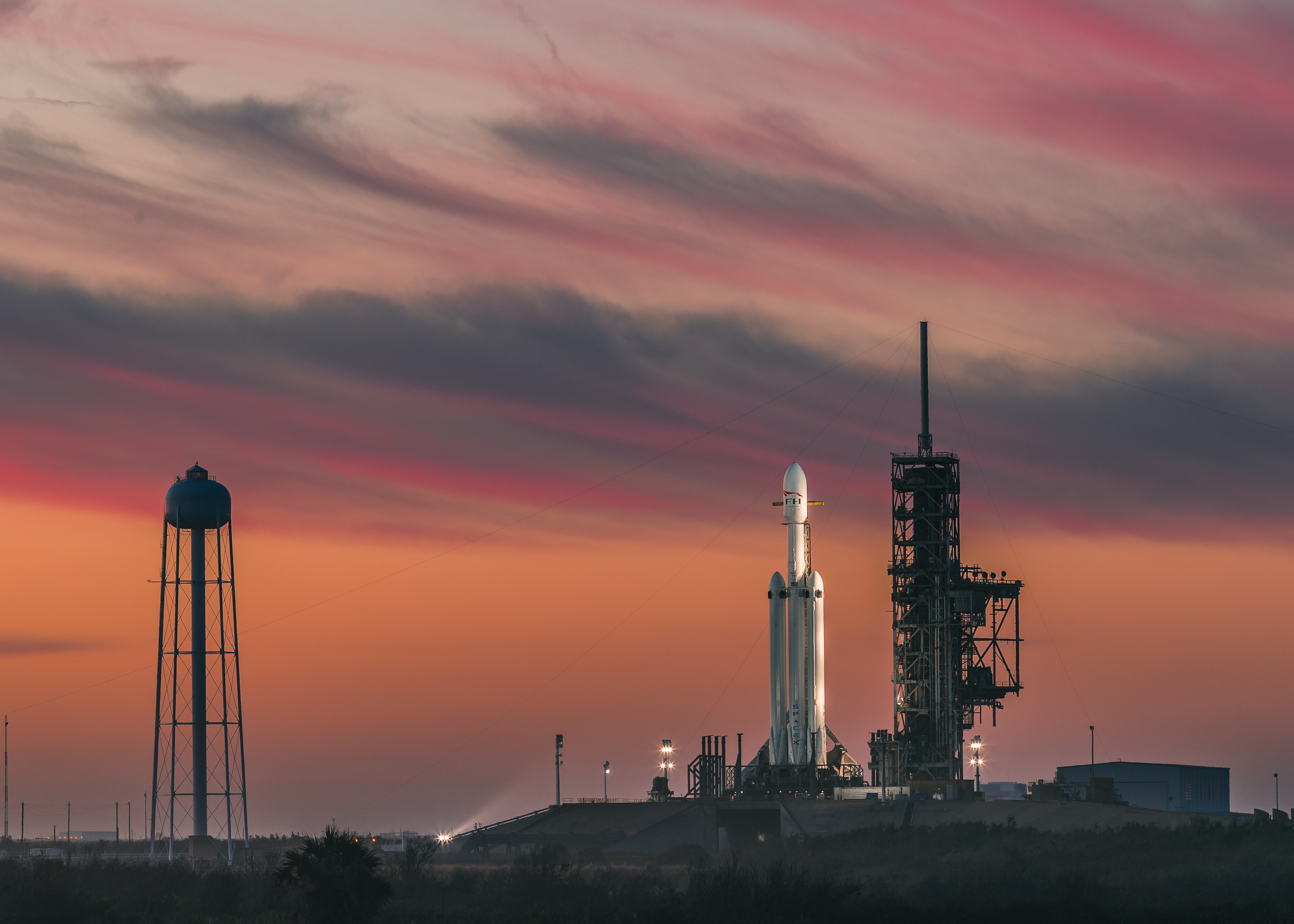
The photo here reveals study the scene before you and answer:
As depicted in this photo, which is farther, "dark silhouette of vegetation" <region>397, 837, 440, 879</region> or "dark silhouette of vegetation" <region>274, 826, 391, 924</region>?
"dark silhouette of vegetation" <region>397, 837, 440, 879</region>

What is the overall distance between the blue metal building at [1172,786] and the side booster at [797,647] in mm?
23154

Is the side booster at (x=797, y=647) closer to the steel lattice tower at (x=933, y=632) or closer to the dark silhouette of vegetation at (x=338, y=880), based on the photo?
the steel lattice tower at (x=933, y=632)

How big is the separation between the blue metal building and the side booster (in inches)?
912

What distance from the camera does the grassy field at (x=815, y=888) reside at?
6950 cm

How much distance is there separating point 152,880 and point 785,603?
45927mm

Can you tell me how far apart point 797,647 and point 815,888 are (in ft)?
128

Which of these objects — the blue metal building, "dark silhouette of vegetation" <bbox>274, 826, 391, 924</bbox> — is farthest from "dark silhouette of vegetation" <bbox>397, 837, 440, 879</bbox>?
the blue metal building

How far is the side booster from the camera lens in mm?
112625

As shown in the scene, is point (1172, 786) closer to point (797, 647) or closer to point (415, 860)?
point (797, 647)

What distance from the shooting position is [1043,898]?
73750 mm

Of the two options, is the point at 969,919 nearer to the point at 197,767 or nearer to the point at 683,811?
the point at 683,811

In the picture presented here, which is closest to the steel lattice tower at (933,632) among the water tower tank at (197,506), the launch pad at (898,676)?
the launch pad at (898,676)

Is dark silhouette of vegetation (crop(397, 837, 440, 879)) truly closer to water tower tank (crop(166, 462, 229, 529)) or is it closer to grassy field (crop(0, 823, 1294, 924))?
grassy field (crop(0, 823, 1294, 924))

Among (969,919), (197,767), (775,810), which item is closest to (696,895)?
(969,919)
